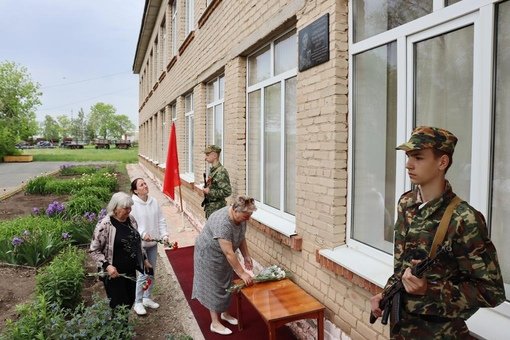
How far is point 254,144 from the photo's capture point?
18.3 feet

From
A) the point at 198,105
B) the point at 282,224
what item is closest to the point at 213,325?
the point at 282,224

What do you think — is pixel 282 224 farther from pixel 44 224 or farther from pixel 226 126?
pixel 44 224

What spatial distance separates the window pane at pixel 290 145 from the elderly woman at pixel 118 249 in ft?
5.67

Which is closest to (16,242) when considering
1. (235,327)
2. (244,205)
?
(235,327)

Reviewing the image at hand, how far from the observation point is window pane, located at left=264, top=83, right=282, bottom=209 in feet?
15.7

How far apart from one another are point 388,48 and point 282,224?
2200 millimetres

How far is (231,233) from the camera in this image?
11.7 ft

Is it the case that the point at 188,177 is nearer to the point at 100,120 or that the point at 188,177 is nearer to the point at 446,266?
the point at 446,266

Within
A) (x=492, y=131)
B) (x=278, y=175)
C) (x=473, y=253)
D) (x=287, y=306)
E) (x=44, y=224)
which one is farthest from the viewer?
(x=44, y=224)

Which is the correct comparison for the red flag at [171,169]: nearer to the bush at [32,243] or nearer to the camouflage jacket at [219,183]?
the bush at [32,243]

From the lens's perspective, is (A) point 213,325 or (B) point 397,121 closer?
(B) point 397,121

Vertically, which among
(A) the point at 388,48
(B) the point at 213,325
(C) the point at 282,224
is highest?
(A) the point at 388,48

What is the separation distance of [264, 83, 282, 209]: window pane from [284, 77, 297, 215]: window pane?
23cm

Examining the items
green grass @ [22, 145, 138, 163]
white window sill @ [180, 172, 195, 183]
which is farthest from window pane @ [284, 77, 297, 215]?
green grass @ [22, 145, 138, 163]
